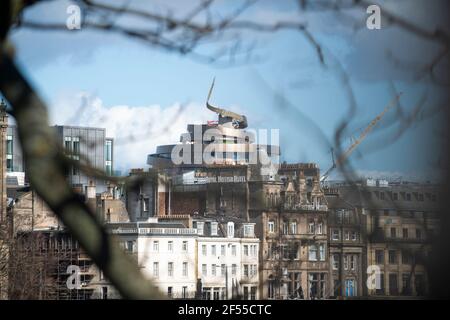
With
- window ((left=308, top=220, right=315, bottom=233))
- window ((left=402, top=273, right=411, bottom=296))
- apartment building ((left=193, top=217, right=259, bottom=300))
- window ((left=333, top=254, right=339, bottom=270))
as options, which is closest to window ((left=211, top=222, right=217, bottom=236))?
apartment building ((left=193, top=217, right=259, bottom=300))

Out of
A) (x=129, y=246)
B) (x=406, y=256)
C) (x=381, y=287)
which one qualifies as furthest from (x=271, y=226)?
(x=406, y=256)

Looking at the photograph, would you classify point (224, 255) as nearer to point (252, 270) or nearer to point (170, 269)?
point (252, 270)

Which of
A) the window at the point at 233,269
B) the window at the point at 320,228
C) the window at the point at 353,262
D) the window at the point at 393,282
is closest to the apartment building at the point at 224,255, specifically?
the window at the point at 233,269

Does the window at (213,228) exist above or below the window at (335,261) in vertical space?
above

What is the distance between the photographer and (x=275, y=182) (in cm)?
304

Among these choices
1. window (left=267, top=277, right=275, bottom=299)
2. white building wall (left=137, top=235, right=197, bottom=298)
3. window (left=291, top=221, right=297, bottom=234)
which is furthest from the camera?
window (left=291, top=221, right=297, bottom=234)

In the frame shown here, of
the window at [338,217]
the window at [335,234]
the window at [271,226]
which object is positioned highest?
the window at [338,217]

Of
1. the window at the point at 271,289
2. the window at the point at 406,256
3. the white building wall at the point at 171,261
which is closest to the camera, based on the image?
the window at the point at 406,256

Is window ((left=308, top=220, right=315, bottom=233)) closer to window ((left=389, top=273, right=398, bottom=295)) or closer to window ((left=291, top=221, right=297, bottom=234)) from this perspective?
window ((left=291, top=221, right=297, bottom=234))

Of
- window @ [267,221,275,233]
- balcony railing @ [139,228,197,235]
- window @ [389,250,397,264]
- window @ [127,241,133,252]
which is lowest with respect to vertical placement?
window @ [389,250,397,264]

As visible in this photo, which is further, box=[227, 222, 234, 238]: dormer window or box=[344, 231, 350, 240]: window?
box=[227, 222, 234, 238]: dormer window

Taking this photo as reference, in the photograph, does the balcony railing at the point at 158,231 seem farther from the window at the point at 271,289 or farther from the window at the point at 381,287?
the window at the point at 381,287

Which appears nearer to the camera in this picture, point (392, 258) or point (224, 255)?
point (392, 258)

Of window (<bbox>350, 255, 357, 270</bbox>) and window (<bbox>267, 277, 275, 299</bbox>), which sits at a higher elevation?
window (<bbox>350, 255, 357, 270</bbox>)
